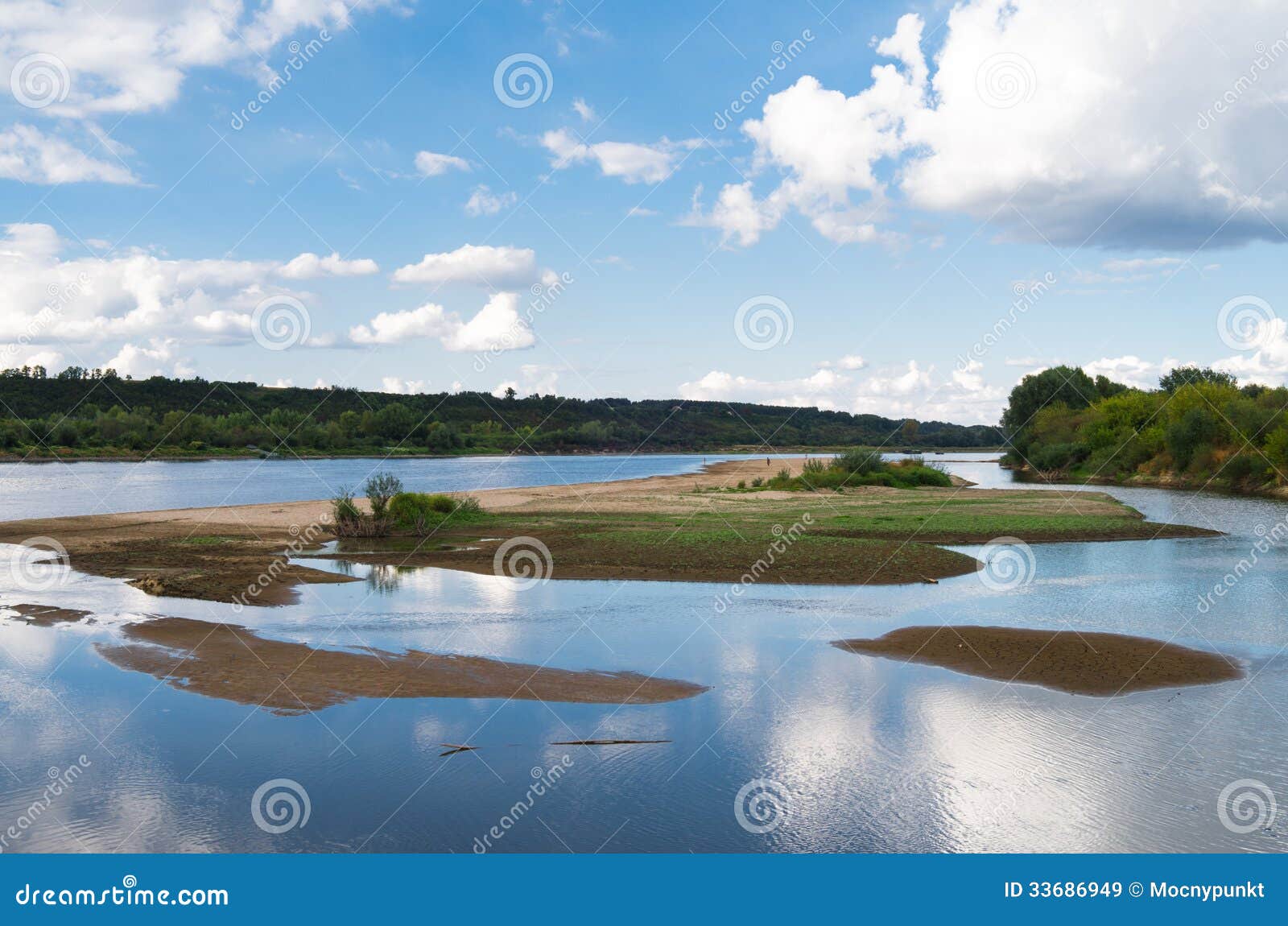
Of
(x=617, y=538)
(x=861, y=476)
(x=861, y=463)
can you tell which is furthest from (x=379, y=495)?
(x=861, y=463)

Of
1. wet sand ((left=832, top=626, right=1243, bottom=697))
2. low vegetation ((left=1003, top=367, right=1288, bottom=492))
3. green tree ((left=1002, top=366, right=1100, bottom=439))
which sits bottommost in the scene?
wet sand ((left=832, top=626, right=1243, bottom=697))

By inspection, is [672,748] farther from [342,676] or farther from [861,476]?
[861,476]

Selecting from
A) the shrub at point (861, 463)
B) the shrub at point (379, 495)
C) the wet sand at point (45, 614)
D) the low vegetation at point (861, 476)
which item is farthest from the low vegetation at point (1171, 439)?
the wet sand at point (45, 614)

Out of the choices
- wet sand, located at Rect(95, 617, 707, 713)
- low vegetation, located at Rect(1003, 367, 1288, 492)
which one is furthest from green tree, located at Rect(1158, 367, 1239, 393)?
wet sand, located at Rect(95, 617, 707, 713)

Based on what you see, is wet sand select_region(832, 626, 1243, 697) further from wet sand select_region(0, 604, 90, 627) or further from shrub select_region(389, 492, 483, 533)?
shrub select_region(389, 492, 483, 533)

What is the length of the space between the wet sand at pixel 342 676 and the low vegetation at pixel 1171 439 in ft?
187

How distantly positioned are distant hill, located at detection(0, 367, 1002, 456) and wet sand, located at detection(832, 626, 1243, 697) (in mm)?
113725

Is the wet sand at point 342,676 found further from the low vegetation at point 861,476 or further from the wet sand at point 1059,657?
the low vegetation at point 861,476

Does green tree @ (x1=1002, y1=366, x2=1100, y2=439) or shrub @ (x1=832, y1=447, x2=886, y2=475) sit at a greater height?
green tree @ (x1=1002, y1=366, x2=1100, y2=439)

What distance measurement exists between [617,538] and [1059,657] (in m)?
16.5

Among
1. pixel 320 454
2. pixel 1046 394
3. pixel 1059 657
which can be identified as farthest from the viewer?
pixel 320 454

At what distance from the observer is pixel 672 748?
10180mm

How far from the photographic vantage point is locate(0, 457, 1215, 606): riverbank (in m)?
23.3

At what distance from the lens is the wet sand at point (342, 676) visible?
12.2 metres
